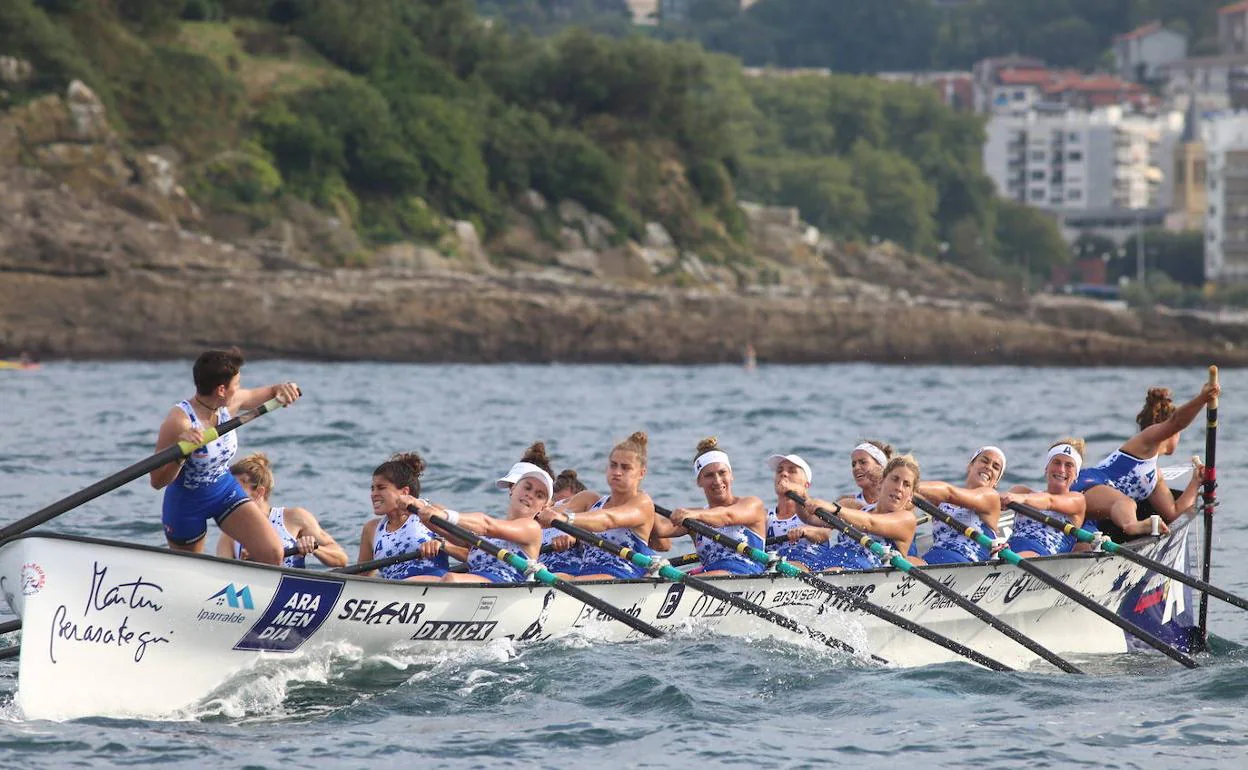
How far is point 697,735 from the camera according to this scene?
38.7 feet

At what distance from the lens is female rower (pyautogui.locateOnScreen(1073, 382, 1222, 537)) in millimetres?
15344

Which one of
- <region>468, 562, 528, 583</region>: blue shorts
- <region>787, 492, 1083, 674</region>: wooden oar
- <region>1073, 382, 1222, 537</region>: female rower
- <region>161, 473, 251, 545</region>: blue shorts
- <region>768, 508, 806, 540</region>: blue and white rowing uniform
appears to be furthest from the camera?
<region>1073, 382, 1222, 537</region>: female rower

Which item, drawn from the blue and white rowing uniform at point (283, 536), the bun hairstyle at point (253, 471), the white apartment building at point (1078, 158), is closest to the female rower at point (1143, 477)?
the blue and white rowing uniform at point (283, 536)

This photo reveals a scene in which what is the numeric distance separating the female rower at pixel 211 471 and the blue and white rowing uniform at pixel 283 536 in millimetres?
1306

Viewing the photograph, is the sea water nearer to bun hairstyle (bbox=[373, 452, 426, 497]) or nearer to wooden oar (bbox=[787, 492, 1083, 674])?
wooden oar (bbox=[787, 492, 1083, 674])

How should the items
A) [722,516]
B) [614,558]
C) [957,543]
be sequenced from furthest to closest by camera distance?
[957,543]
[722,516]
[614,558]

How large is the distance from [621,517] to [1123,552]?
3.84 metres

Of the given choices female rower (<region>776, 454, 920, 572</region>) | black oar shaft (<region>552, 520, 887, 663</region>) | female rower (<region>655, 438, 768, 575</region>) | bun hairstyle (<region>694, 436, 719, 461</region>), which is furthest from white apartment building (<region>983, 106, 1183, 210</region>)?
black oar shaft (<region>552, 520, 887, 663</region>)

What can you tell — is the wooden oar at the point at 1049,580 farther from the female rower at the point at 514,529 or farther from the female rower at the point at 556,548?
the female rower at the point at 514,529

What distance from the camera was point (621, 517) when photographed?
13.7m

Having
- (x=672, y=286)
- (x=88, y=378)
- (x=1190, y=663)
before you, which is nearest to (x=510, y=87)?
(x=672, y=286)

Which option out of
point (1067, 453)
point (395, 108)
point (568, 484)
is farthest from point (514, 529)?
point (395, 108)

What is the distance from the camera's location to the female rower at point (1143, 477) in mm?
15344

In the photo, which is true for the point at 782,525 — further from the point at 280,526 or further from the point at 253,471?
the point at 253,471
